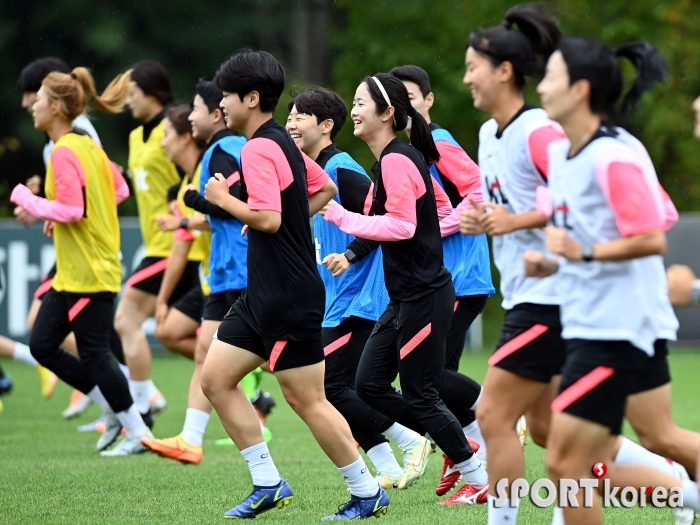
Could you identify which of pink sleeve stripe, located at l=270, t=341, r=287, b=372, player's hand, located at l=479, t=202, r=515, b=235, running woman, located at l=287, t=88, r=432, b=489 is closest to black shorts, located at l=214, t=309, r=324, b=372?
pink sleeve stripe, located at l=270, t=341, r=287, b=372

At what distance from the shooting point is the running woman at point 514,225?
15.4 feet

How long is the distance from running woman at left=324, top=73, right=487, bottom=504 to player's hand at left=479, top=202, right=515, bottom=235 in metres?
1.25

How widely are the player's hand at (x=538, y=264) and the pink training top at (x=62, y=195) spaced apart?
422cm

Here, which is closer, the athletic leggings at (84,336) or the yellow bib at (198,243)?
the athletic leggings at (84,336)

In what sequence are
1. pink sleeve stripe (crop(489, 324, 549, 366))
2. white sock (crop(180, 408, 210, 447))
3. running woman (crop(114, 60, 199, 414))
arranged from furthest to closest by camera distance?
running woman (crop(114, 60, 199, 414)) < white sock (crop(180, 408, 210, 447)) < pink sleeve stripe (crop(489, 324, 549, 366))

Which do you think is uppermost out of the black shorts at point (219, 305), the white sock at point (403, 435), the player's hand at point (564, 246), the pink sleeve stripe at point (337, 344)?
the player's hand at point (564, 246)

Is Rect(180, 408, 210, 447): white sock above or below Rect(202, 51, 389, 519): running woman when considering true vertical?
below

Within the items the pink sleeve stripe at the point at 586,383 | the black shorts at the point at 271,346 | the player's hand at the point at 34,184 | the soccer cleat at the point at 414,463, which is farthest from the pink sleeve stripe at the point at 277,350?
the player's hand at the point at 34,184

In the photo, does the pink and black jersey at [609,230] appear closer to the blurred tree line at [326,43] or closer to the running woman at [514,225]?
the running woman at [514,225]

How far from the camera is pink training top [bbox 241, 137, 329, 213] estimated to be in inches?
217

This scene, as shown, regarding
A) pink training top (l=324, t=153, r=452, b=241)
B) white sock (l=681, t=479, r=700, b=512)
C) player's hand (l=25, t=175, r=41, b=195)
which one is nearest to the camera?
white sock (l=681, t=479, r=700, b=512)

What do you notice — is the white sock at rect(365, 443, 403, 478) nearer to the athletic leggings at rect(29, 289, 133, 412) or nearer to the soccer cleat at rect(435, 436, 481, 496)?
the soccer cleat at rect(435, 436, 481, 496)

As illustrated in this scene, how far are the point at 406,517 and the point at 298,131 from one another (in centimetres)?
228

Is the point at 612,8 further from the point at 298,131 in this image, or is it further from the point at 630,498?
the point at 630,498
